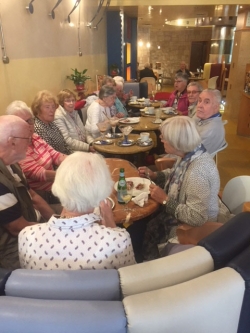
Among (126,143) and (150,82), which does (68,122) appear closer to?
(126,143)

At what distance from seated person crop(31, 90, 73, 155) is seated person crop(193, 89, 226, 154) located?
135cm

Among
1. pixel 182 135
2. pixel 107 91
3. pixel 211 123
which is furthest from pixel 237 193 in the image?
pixel 107 91

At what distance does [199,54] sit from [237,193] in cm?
1503

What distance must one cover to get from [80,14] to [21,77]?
98.1 inches

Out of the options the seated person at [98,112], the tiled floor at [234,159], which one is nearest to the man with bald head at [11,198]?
the seated person at [98,112]

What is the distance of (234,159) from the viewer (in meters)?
4.62

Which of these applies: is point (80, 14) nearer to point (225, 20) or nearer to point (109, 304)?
point (109, 304)

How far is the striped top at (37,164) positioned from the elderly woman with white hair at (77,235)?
113 centimetres

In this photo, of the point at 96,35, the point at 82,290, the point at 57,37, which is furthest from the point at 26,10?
the point at 96,35

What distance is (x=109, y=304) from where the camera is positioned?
80 centimetres

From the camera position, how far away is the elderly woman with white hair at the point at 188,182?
5.27 feet

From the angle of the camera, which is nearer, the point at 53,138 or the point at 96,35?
the point at 53,138

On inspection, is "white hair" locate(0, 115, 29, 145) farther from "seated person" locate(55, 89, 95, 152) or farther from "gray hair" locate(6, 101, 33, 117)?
"seated person" locate(55, 89, 95, 152)

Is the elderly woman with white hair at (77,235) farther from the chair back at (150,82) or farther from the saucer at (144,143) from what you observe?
the chair back at (150,82)
